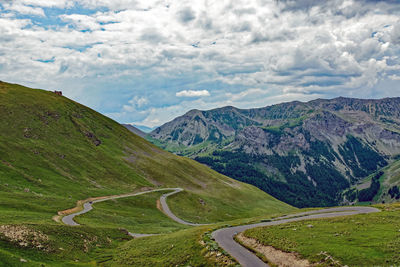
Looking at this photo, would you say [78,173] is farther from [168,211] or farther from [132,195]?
[168,211]

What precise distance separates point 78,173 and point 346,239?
348 ft

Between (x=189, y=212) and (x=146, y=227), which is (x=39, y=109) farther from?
(x=146, y=227)

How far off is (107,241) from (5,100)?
456 feet

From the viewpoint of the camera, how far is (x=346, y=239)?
3862cm

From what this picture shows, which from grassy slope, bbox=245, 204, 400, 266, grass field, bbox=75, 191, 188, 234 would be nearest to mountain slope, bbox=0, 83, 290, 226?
grass field, bbox=75, 191, 188, 234

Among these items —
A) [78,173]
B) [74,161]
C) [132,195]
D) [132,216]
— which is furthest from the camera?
[74,161]

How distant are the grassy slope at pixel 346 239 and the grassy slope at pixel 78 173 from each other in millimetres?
31489

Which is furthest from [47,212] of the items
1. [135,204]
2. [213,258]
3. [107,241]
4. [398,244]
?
[398,244]

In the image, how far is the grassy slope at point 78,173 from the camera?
7125 cm

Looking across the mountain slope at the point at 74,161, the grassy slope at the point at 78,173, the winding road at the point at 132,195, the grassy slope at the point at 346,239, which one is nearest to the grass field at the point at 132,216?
the grassy slope at the point at 78,173

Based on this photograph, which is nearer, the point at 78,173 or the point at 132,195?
the point at 132,195

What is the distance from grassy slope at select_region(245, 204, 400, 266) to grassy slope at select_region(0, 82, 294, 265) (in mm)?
31489

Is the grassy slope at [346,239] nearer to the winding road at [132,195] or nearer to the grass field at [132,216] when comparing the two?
the winding road at [132,195]

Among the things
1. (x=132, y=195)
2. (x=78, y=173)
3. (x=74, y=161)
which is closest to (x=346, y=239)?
(x=132, y=195)
